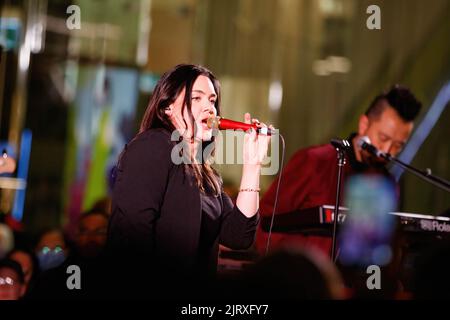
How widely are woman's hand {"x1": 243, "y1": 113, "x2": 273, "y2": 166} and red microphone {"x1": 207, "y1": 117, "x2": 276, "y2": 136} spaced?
0.5 inches

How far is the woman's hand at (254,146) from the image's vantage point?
239 cm

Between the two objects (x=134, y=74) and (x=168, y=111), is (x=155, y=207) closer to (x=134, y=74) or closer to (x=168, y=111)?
(x=168, y=111)

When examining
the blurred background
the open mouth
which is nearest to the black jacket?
the open mouth

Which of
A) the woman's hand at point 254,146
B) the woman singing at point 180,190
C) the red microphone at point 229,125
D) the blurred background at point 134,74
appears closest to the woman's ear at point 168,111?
the woman singing at point 180,190

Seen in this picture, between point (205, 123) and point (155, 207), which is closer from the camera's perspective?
point (155, 207)

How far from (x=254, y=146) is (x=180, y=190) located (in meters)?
0.29

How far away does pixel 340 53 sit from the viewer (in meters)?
6.16

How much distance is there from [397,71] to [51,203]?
3034mm

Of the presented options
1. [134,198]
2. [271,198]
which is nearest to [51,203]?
[271,198]

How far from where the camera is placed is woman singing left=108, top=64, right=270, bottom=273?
2.19 m

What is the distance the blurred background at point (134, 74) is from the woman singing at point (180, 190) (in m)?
3.48

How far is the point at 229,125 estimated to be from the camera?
92.7 inches

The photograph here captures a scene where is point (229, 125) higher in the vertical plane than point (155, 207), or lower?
higher

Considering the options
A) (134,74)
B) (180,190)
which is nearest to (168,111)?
(180,190)
